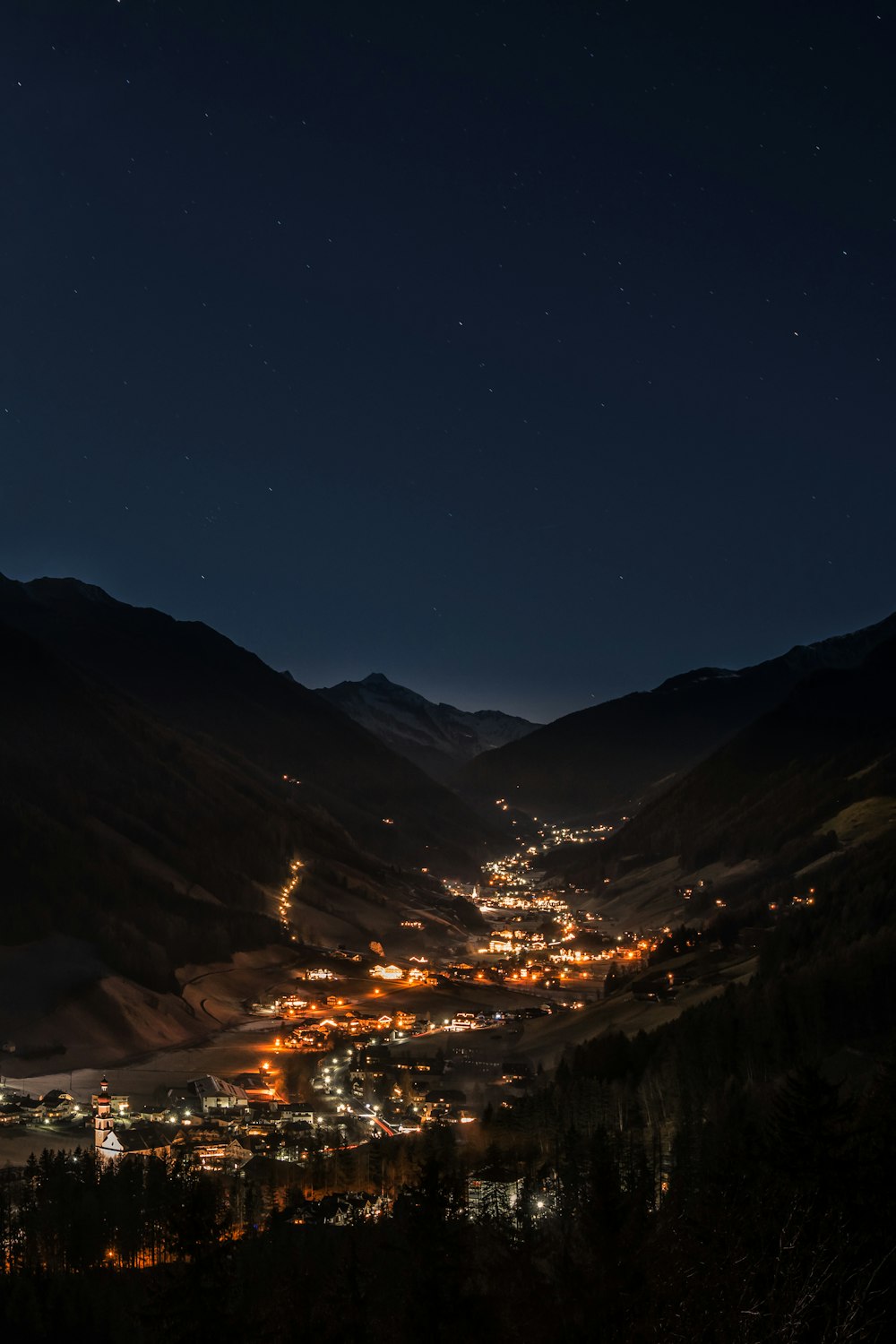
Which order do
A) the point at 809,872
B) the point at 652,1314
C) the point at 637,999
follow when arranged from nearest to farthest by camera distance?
1. the point at 652,1314
2. the point at 637,999
3. the point at 809,872

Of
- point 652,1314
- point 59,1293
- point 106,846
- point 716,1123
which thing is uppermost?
point 106,846

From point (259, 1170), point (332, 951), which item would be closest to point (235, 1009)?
point (332, 951)

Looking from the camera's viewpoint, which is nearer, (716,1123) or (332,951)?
(716,1123)

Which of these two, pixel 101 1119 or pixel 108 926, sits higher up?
pixel 108 926

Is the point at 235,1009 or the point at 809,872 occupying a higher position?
the point at 809,872

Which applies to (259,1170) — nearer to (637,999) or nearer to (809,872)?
(637,999)

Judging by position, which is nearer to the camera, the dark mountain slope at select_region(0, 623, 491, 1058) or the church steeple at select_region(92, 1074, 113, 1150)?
the church steeple at select_region(92, 1074, 113, 1150)

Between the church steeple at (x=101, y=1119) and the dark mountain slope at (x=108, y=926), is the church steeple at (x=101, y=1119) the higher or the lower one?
the lower one

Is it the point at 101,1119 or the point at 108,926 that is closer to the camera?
the point at 101,1119

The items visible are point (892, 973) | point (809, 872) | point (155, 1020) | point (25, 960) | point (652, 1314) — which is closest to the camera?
point (652, 1314)

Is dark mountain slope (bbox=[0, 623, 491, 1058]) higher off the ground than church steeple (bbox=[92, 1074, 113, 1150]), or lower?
higher

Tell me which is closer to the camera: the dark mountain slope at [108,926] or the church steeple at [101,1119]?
the church steeple at [101,1119]
